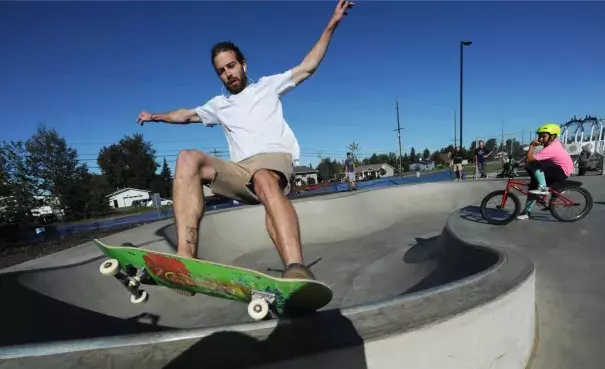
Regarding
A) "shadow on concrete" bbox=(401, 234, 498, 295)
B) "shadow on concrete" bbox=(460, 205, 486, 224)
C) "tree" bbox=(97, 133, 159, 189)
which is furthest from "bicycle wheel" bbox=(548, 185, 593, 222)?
"tree" bbox=(97, 133, 159, 189)

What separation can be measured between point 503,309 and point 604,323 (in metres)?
1.10

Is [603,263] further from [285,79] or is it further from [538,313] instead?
[285,79]

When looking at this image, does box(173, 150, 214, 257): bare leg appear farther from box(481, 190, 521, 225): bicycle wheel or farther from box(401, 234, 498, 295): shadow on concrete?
box(481, 190, 521, 225): bicycle wheel

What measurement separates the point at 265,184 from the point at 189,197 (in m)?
0.51

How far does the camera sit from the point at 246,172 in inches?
94.4

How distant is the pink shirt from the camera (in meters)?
5.36

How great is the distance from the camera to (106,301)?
4016mm

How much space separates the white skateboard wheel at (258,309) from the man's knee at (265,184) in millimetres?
709

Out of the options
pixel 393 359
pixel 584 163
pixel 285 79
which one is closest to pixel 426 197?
pixel 584 163

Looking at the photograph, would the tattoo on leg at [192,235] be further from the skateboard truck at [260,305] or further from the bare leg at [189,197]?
the skateboard truck at [260,305]

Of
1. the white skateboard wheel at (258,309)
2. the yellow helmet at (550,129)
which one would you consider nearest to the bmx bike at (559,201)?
the yellow helmet at (550,129)

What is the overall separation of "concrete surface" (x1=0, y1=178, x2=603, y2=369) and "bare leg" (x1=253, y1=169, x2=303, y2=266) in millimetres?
446

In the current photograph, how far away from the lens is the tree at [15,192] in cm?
2370

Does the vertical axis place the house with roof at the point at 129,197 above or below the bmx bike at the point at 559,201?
below
